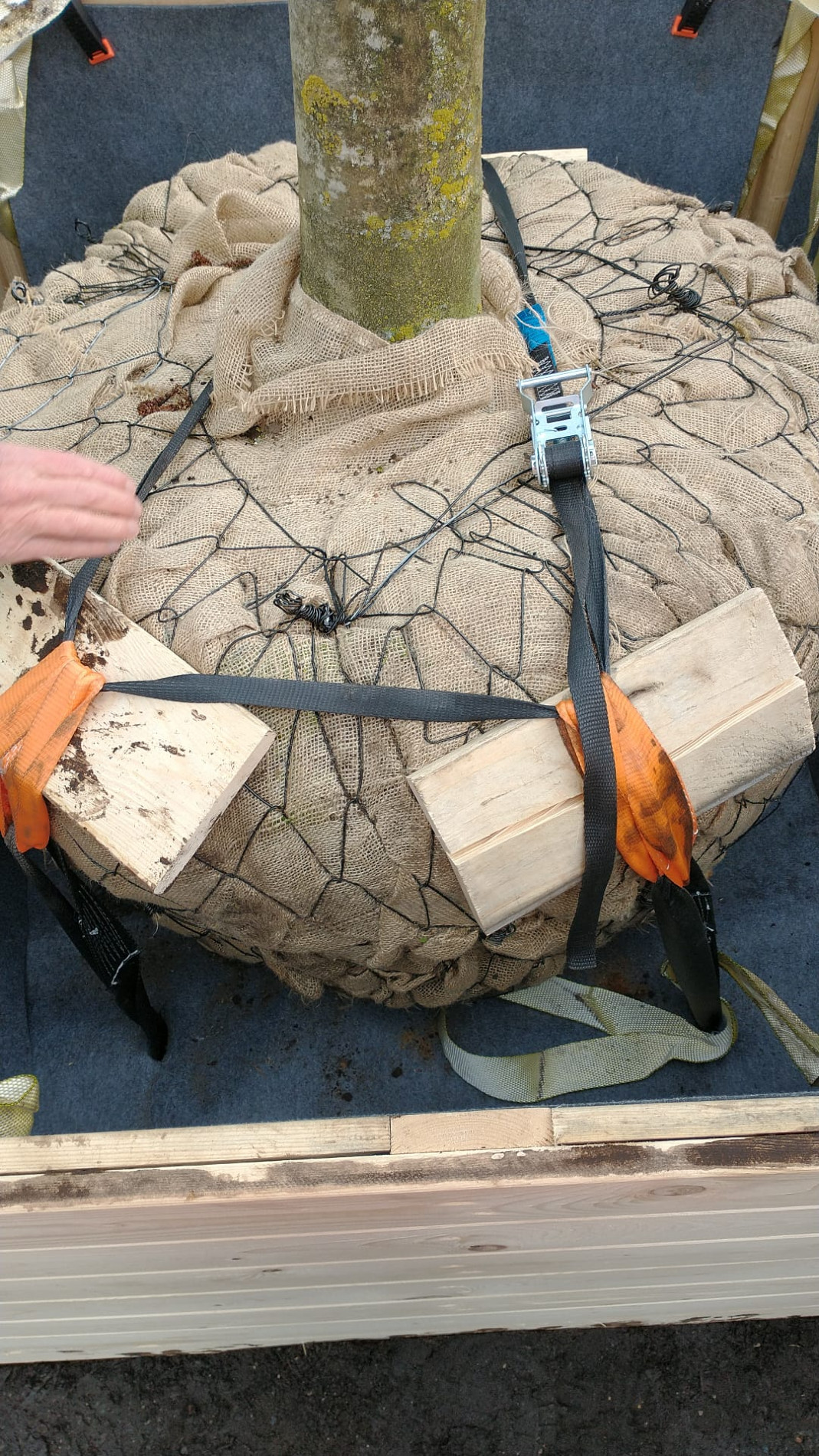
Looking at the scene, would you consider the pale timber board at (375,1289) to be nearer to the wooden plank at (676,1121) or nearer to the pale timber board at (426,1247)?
the pale timber board at (426,1247)

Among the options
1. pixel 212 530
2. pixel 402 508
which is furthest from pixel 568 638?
pixel 212 530

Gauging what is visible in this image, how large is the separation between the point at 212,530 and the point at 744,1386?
1.36 m

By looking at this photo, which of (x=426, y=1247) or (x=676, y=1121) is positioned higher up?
(x=676, y=1121)

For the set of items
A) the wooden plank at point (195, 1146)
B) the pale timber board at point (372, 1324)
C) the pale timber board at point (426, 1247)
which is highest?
the wooden plank at point (195, 1146)

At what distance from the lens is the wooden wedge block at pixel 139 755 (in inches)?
37.1

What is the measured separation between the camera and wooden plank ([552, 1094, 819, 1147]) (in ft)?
2.86

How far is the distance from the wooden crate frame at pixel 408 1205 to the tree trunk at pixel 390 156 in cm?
85

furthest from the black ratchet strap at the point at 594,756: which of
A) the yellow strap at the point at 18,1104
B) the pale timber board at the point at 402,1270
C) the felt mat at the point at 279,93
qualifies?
the felt mat at the point at 279,93

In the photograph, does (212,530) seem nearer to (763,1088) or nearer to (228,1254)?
(228,1254)

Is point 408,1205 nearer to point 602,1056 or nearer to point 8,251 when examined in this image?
point 602,1056

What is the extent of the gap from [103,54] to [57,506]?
61.5 inches

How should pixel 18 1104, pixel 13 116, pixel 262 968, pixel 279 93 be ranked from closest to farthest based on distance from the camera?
pixel 18 1104, pixel 262 968, pixel 13 116, pixel 279 93

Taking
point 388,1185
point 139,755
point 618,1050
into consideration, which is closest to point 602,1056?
point 618,1050

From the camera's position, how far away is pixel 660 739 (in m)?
0.98
